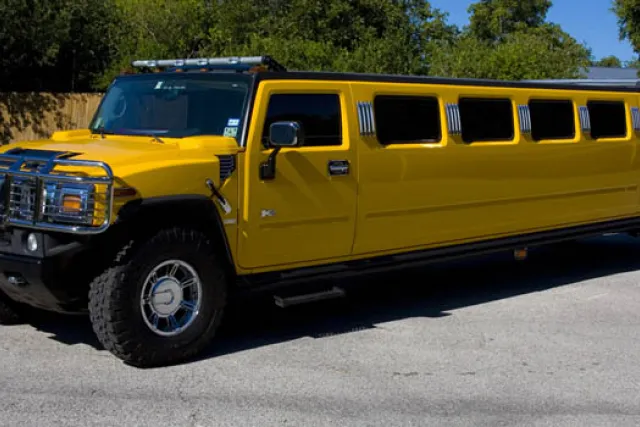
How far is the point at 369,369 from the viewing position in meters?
5.88

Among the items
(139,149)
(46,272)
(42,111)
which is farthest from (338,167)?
(42,111)

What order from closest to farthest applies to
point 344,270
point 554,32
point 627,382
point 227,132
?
point 627,382 < point 227,132 < point 344,270 < point 554,32

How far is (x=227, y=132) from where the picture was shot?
617cm

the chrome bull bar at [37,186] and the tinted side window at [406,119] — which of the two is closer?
the chrome bull bar at [37,186]

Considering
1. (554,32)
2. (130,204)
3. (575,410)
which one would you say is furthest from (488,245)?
(554,32)

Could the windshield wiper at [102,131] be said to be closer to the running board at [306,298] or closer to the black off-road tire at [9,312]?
the black off-road tire at [9,312]

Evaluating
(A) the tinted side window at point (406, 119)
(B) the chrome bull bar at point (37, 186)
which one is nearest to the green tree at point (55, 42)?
(A) the tinted side window at point (406, 119)

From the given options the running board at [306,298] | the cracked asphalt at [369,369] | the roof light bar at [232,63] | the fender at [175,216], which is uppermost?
the roof light bar at [232,63]

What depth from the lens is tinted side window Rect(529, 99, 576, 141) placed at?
8.43 meters

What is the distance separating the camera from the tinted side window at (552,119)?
8.43 m

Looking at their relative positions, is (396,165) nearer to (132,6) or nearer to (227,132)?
(227,132)

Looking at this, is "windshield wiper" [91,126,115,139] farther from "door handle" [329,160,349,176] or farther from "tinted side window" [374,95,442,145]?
"tinted side window" [374,95,442,145]

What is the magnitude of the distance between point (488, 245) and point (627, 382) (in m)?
2.45

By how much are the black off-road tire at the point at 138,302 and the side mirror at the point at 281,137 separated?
2.23 feet
